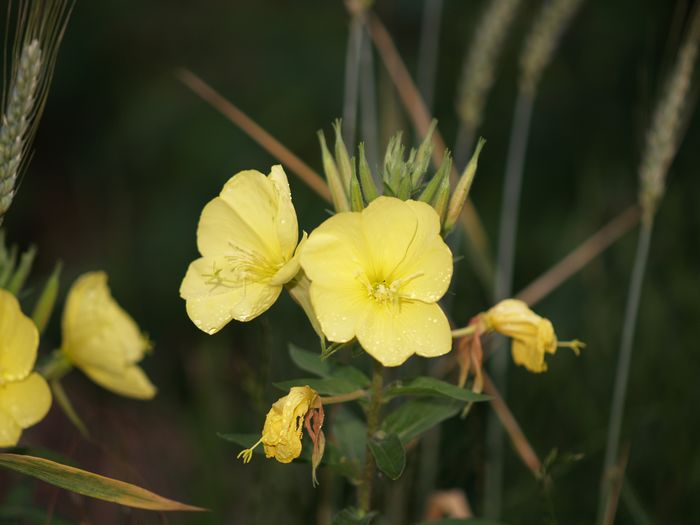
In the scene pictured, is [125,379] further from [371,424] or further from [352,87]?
[352,87]

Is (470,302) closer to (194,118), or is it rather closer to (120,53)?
(194,118)

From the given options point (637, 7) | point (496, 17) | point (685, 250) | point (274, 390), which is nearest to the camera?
point (496, 17)

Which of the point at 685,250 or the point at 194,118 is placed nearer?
the point at 685,250

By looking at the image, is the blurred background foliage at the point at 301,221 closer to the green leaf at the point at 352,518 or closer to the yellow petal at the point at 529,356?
the green leaf at the point at 352,518

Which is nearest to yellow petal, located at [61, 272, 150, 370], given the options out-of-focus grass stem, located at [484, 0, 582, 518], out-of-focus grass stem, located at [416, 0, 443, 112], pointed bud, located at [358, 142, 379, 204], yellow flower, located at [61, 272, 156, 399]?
yellow flower, located at [61, 272, 156, 399]

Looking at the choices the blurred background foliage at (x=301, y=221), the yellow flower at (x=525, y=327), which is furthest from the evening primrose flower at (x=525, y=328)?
the blurred background foliage at (x=301, y=221)

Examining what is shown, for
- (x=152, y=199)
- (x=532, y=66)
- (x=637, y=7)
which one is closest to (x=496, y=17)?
(x=532, y=66)
